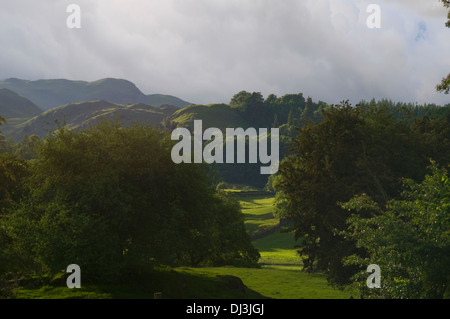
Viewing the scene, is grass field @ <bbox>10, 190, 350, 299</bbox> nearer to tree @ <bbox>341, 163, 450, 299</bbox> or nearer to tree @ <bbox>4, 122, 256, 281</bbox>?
tree @ <bbox>4, 122, 256, 281</bbox>

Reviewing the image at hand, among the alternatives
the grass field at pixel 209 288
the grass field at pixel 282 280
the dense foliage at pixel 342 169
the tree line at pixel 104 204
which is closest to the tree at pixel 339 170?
the dense foliage at pixel 342 169

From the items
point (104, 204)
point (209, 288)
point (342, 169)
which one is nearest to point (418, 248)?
point (342, 169)

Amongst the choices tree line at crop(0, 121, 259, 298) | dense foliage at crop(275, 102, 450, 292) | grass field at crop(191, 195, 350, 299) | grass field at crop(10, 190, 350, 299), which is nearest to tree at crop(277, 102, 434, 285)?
dense foliage at crop(275, 102, 450, 292)

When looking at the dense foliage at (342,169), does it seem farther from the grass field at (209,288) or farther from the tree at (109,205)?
the tree at (109,205)

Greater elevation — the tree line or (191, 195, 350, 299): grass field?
the tree line

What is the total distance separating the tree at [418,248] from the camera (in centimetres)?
2278

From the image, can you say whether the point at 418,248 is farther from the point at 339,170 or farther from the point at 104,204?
the point at 104,204

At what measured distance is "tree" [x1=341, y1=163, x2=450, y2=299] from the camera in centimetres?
→ 2278

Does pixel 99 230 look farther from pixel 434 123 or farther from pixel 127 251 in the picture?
pixel 434 123

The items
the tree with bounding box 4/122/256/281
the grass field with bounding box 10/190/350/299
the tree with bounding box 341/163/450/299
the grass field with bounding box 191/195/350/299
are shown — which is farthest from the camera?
the grass field with bounding box 191/195/350/299

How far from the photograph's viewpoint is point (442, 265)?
22812 mm

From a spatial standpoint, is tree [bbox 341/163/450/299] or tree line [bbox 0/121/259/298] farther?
tree line [bbox 0/121/259/298]
